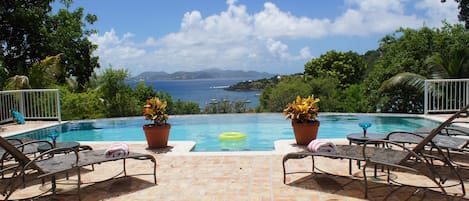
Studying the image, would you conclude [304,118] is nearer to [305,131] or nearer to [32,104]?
[305,131]

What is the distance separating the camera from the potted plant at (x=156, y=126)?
20.7 feet

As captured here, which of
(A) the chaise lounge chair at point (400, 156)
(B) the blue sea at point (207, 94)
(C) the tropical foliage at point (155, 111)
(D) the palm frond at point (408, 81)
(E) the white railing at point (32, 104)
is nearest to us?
(A) the chaise lounge chair at point (400, 156)

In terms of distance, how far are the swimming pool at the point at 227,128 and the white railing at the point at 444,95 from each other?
0.68 metres

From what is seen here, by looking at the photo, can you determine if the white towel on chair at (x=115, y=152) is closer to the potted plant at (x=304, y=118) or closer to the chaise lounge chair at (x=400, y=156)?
the chaise lounge chair at (x=400, y=156)

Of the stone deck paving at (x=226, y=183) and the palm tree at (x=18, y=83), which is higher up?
the palm tree at (x=18, y=83)

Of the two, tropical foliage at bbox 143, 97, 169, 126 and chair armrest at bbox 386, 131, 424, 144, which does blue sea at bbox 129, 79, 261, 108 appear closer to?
tropical foliage at bbox 143, 97, 169, 126

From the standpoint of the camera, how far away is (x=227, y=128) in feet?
34.7

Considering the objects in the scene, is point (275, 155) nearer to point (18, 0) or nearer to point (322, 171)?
point (322, 171)

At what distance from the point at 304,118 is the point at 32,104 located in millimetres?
8509

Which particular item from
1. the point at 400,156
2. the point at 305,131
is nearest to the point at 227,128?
the point at 305,131

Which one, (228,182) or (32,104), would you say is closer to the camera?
(228,182)

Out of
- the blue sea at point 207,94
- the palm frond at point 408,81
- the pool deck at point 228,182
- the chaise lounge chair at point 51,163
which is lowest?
the pool deck at point 228,182

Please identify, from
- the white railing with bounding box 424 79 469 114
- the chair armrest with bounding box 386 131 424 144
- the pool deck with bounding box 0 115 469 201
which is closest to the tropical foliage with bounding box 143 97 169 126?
the pool deck with bounding box 0 115 469 201

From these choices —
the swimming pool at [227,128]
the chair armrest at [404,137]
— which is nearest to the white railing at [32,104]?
the swimming pool at [227,128]
